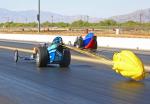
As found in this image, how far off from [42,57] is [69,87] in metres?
5.38

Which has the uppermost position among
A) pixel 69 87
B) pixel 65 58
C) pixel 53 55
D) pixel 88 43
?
pixel 88 43

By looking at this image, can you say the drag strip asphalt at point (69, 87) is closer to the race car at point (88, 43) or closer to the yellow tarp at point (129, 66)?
the yellow tarp at point (129, 66)

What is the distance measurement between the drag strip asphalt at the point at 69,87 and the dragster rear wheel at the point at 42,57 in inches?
31.2

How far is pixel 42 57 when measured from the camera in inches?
699

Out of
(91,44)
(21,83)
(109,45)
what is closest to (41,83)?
(21,83)

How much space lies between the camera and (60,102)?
10109 mm

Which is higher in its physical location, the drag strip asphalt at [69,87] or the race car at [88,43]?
the race car at [88,43]

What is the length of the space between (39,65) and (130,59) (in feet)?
17.8

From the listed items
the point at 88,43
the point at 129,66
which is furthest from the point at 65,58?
the point at 88,43

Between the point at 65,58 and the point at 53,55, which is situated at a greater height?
the point at 53,55

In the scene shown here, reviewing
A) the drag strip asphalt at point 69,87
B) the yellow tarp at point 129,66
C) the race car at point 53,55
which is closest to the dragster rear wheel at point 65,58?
the race car at point 53,55

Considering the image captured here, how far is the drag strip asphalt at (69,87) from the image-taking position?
10.4 meters

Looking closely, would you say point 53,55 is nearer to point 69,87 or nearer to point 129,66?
point 129,66

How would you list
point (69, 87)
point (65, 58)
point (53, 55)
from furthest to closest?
1. point (65, 58)
2. point (53, 55)
3. point (69, 87)
